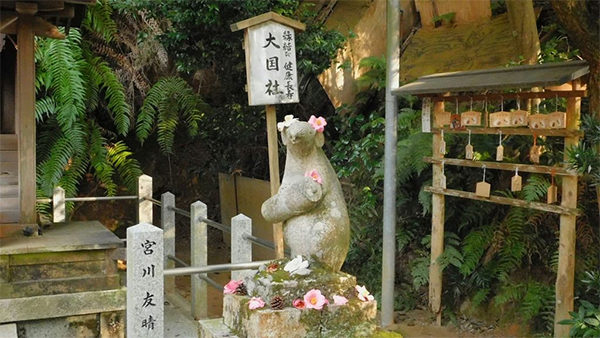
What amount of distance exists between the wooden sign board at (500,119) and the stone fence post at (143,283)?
3.17 m

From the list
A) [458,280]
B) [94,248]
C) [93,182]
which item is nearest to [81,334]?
[94,248]

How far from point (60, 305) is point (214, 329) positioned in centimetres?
229

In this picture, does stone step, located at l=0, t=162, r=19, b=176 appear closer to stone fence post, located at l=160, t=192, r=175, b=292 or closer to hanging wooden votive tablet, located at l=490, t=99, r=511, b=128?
stone fence post, located at l=160, t=192, r=175, b=292

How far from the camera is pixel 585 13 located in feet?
15.5

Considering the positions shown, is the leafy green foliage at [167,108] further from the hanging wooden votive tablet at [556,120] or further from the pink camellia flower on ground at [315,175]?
the pink camellia flower on ground at [315,175]

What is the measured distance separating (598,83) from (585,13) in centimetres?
55

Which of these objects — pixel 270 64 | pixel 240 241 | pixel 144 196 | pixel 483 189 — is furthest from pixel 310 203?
pixel 144 196

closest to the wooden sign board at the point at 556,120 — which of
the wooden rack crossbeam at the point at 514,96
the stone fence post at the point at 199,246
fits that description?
the wooden rack crossbeam at the point at 514,96

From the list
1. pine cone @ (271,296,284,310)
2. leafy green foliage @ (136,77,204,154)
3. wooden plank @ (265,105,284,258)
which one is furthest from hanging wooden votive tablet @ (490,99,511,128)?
leafy green foliage @ (136,77,204,154)

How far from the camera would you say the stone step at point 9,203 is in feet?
19.7

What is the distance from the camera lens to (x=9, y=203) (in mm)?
6027

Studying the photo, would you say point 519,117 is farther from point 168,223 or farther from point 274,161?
point 168,223

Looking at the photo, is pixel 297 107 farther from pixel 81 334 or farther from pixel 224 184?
pixel 81 334

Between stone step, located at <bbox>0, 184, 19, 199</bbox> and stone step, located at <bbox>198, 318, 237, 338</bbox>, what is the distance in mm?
2958
